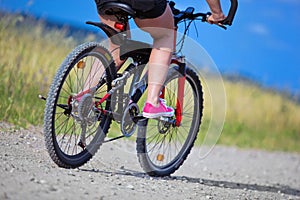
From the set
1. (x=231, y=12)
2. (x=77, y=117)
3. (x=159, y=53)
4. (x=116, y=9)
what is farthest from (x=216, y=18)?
(x=77, y=117)

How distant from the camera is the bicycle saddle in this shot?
489 cm

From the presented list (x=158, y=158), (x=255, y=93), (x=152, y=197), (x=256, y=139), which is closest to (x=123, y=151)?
(x=158, y=158)

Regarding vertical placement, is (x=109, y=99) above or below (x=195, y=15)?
below

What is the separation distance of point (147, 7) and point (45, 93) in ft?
9.74

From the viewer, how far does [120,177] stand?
201 inches

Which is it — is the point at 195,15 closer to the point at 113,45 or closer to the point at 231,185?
Answer: the point at 113,45

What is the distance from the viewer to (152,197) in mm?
4562

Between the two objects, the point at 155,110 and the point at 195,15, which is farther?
the point at 195,15

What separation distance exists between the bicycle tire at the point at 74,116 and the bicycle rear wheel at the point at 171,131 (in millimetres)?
499

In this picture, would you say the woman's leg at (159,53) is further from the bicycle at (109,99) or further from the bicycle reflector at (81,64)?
the bicycle reflector at (81,64)

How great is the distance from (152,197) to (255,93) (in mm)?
9638

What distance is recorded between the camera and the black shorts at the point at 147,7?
4887 millimetres

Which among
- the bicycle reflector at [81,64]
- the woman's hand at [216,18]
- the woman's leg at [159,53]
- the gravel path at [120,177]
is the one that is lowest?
the gravel path at [120,177]

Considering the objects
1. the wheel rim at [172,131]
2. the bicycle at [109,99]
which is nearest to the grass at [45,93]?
the wheel rim at [172,131]
